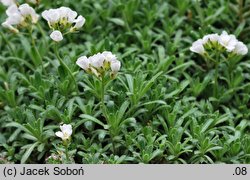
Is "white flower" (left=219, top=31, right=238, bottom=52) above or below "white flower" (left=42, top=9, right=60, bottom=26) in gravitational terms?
below

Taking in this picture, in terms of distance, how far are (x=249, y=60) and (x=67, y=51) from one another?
1244 mm

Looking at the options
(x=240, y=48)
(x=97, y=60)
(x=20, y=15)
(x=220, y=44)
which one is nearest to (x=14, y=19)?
(x=20, y=15)

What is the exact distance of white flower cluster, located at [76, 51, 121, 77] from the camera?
2.77 m

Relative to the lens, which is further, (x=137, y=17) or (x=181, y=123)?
(x=137, y=17)

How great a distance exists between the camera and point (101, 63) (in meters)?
2.78

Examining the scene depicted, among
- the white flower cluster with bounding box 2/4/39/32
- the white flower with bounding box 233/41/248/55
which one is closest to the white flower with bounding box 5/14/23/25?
the white flower cluster with bounding box 2/4/39/32

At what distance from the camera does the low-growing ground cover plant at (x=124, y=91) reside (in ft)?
9.87

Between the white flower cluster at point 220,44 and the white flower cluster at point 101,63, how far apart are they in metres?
0.67

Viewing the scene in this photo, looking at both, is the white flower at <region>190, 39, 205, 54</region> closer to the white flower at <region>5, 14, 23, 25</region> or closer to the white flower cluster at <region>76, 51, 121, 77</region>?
the white flower cluster at <region>76, 51, 121, 77</region>

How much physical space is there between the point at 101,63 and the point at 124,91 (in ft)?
1.76

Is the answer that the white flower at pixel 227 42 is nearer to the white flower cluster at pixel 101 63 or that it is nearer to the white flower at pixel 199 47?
the white flower at pixel 199 47

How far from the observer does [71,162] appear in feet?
9.61

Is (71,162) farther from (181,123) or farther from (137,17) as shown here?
(137,17)
